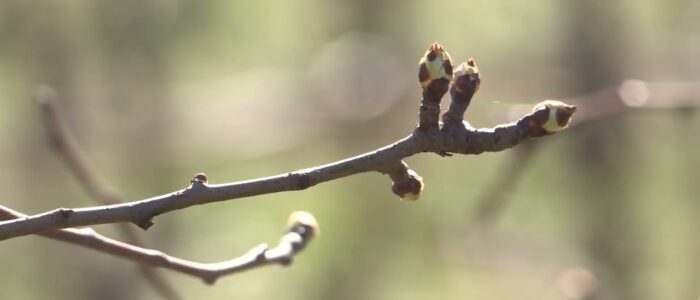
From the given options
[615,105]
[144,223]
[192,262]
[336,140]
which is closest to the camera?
[144,223]

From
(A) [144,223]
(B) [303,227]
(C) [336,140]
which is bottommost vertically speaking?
(A) [144,223]

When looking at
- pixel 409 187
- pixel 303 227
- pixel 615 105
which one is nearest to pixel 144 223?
pixel 409 187

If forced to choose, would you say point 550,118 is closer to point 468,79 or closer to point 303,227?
point 468,79

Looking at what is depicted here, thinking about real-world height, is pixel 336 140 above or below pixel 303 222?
above

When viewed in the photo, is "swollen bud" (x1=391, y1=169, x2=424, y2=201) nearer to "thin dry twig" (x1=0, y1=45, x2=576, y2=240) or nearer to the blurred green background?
"thin dry twig" (x1=0, y1=45, x2=576, y2=240)

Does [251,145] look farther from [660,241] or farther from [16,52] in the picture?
[660,241]

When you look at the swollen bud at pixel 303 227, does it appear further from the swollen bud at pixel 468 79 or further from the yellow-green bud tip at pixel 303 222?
the swollen bud at pixel 468 79
